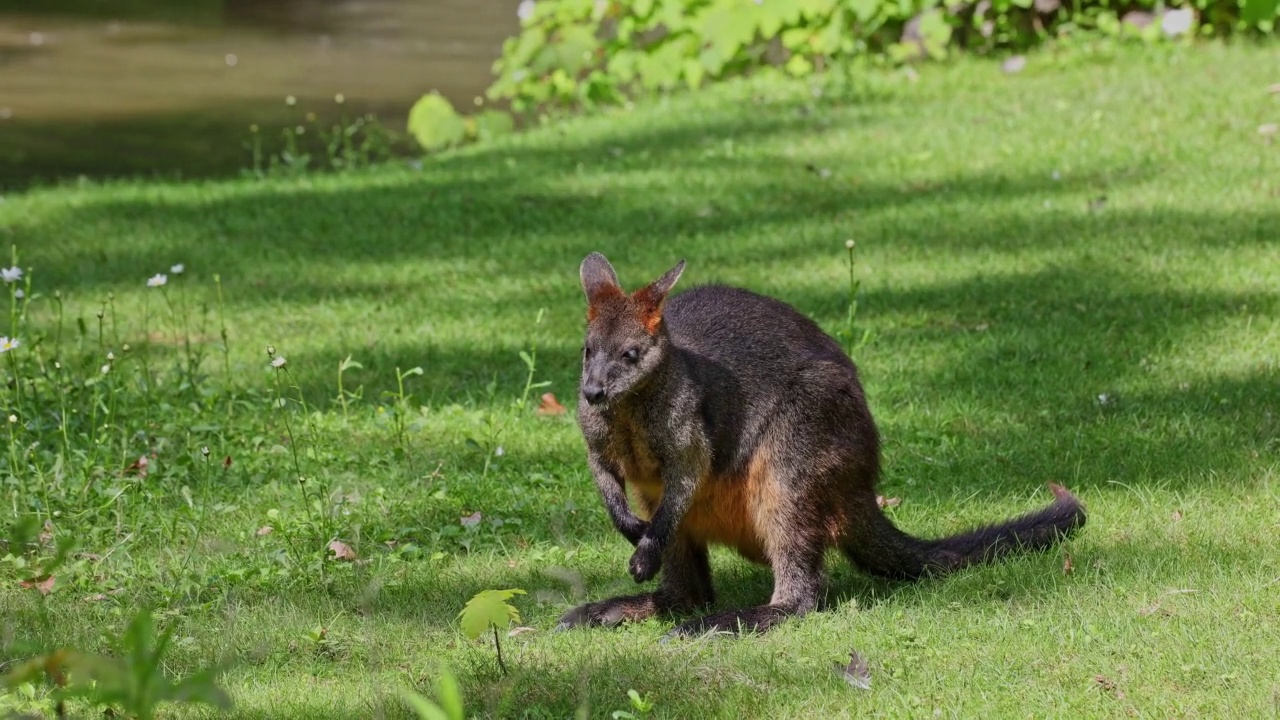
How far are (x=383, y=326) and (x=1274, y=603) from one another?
417 cm

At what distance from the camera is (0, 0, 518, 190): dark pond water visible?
1180cm

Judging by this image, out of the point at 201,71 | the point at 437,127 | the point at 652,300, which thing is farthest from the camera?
the point at 201,71

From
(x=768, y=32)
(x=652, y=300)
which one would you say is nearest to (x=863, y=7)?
Answer: (x=768, y=32)

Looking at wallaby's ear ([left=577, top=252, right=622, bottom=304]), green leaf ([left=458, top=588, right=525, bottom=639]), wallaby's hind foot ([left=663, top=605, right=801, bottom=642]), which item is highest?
wallaby's ear ([left=577, top=252, right=622, bottom=304])

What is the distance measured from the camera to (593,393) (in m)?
3.71

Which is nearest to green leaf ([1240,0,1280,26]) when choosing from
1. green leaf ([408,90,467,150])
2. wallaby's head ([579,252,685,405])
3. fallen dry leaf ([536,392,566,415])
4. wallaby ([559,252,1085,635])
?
wallaby ([559,252,1085,635])

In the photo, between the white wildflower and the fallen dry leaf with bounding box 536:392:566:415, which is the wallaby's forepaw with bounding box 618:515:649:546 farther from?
the white wildflower

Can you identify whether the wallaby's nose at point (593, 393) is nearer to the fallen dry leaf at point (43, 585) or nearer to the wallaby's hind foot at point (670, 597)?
the wallaby's hind foot at point (670, 597)

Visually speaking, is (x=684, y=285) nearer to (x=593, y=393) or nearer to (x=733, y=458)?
(x=733, y=458)

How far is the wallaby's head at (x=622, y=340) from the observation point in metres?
3.75

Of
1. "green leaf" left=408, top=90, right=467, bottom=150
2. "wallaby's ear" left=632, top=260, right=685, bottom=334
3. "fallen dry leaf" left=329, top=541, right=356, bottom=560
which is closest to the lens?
"wallaby's ear" left=632, top=260, right=685, bottom=334

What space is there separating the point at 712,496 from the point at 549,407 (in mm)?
1811

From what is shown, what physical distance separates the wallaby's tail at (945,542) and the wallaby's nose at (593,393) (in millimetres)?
833

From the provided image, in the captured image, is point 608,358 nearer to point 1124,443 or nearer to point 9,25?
point 1124,443
